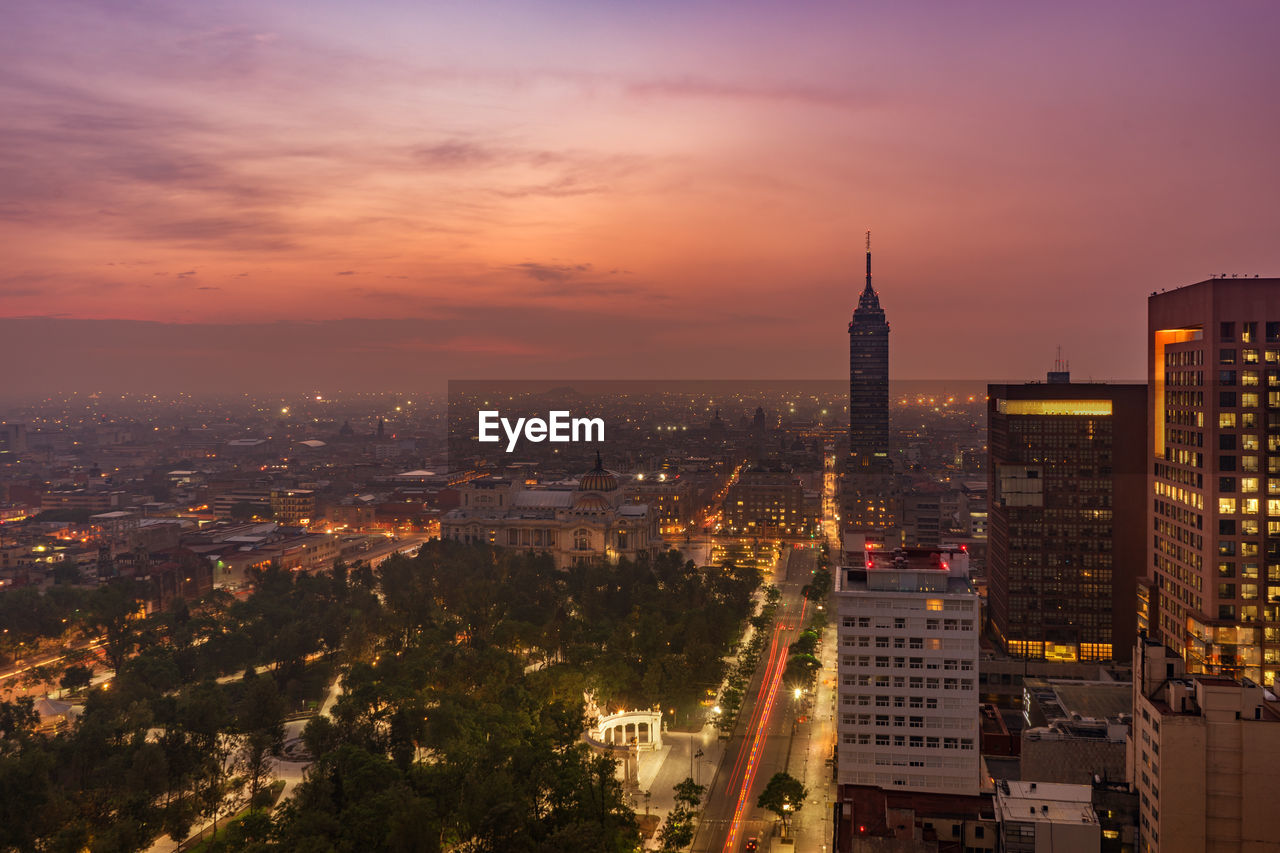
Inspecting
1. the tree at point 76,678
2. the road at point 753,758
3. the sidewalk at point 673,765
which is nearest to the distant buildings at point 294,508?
the tree at point 76,678

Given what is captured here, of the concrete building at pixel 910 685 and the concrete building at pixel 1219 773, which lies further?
the concrete building at pixel 910 685

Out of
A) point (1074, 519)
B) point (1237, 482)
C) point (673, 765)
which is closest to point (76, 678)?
point (673, 765)

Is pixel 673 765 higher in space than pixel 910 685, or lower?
lower

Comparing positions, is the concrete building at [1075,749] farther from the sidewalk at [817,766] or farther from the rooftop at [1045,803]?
the sidewalk at [817,766]

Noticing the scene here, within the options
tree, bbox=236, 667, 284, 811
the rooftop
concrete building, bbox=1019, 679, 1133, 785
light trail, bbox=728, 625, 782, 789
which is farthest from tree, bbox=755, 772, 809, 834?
tree, bbox=236, 667, 284, 811

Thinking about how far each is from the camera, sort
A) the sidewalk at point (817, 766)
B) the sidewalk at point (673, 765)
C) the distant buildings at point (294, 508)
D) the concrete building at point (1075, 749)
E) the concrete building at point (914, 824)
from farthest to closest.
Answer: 1. the distant buildings at point (294, 508)
2. the sidewalk at point (673, 765)
3. the sidewalk at point (817, 766)
4. the concrete building at point (1075, 749)
5. the concrete building at point (914, 824)

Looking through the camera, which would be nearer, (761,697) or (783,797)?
(783,797)

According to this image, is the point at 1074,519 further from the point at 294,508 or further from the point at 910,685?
the point at 294,508
